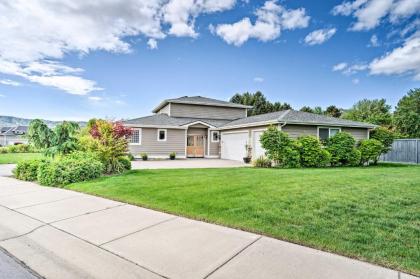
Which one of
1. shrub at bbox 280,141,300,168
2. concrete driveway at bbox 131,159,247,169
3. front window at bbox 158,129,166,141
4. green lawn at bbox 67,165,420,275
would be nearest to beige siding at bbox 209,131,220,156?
front window at bbox 158,129,166,141

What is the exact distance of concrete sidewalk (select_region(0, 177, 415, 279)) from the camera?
281cm

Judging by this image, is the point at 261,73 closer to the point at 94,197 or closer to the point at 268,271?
the point at 94,197

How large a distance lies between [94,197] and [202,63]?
15878mm

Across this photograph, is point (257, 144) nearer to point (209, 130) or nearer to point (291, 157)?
point (291, 157)

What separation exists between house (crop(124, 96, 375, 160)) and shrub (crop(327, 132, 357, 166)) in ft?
4.19

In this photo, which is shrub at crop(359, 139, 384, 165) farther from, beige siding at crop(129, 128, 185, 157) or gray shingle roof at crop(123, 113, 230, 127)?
beige siding at crop(129, 128, 185, 157)

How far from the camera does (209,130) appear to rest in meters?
23.1

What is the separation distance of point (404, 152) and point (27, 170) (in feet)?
75.4

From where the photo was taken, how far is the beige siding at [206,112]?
2519cm

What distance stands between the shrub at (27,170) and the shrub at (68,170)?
71 centimetres

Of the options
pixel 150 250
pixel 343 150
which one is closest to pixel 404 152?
pixel 343 150

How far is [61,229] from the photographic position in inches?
173

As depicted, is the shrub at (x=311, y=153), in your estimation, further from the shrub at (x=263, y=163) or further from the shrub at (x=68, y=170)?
the shrub at (x=68, y=170)

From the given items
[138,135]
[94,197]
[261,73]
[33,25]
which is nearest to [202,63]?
[261,73]
